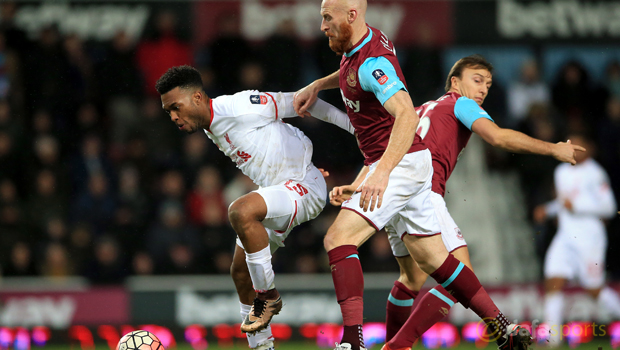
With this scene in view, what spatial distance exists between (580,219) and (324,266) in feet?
10.9

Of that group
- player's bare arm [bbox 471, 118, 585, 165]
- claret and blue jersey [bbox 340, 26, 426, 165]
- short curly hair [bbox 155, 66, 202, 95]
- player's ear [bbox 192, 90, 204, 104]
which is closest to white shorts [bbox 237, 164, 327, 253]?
claret and blue jersey [bbox 340, 26, 426, 165]

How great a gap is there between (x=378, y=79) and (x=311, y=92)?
96cm

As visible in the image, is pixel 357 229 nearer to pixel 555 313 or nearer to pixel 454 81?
pixel 454 81

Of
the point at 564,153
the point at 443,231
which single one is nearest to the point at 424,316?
the point at 443,231

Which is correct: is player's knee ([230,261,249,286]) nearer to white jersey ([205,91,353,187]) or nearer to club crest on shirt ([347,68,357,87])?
white jersey ([205,91,353,187])

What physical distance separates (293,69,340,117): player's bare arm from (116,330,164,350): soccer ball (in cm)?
189

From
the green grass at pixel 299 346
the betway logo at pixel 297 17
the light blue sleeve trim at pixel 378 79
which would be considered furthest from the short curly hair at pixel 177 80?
the betway logo at pixel 297 17

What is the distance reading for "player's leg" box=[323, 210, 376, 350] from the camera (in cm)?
427

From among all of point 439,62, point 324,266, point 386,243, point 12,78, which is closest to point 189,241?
point 324,266

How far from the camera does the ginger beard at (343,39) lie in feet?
15.0

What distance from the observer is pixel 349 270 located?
4336 mm

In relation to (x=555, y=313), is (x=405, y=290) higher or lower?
higher

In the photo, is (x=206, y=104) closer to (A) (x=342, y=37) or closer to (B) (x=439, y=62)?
(A) (x=342, y=37)

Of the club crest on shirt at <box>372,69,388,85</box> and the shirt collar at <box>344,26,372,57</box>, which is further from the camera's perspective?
the shirt collar at <box>344,26,372,57</box>
